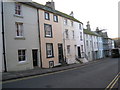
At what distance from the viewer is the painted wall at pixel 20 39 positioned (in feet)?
47.3

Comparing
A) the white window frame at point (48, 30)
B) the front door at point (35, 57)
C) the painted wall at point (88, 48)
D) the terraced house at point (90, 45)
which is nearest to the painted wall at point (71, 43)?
the white window frame at point (48, 30)

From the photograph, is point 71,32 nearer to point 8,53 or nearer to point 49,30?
point 49,30

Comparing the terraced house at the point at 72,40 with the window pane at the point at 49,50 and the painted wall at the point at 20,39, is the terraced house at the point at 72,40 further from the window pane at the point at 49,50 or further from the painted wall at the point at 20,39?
the painted wall at the point at 20,39

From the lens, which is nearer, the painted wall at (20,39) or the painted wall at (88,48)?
the painted wall at (20,39)

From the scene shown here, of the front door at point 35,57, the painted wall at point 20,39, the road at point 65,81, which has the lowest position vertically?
the road at point 65,81

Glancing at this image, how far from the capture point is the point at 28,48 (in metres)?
16.7

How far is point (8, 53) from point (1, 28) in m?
2.71

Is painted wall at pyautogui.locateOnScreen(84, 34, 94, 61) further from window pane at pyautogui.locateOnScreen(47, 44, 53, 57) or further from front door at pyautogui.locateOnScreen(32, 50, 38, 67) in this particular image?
front door at pyautogui.locateOnScreen(32, 50, 38, 67)

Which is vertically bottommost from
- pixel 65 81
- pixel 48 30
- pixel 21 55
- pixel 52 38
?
pixel 65 81

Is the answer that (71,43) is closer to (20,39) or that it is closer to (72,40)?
(72,40)

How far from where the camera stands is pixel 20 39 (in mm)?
15711

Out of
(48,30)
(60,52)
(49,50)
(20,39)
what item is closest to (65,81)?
(20,39)

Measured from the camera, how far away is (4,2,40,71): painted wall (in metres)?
14.4

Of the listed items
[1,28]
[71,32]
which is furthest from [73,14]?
[1,28]
